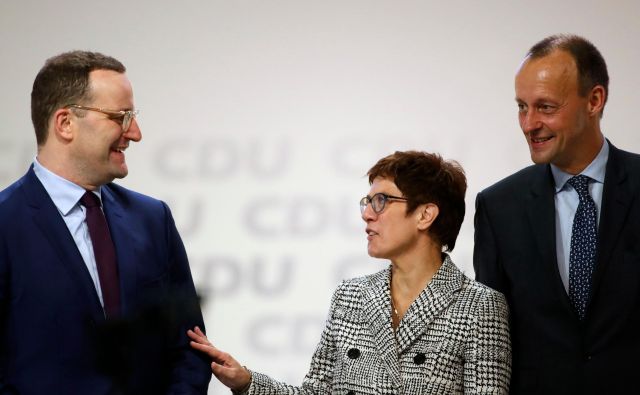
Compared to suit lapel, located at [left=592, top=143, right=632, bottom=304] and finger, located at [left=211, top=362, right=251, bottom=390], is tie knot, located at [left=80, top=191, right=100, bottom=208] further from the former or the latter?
suit lapel, located at [left=592, top=143, right=632, bottom=304]

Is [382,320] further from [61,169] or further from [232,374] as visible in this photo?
[61,169]

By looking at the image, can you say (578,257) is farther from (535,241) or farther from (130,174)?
(130,174)

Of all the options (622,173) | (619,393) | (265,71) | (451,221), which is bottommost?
(619,393)

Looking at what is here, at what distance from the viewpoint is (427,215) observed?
263cm

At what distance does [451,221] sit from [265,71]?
1.41 m

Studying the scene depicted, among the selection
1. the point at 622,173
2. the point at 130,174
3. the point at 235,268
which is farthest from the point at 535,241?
the point at 130,174

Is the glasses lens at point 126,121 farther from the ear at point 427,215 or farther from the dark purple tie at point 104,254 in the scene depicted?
the ear at point 427,215

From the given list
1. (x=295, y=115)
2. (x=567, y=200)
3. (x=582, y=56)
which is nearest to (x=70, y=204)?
(x=567, y=200)

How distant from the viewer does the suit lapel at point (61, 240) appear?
222 centimetres

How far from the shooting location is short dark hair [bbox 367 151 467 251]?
261 cm

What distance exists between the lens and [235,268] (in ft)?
12.2

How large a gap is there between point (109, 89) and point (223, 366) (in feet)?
2.47

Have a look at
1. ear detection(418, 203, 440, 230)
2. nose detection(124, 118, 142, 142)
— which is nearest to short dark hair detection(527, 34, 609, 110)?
ear detection(418, 203, 440, 230)

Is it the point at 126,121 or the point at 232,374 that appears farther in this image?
the point at 232,374
